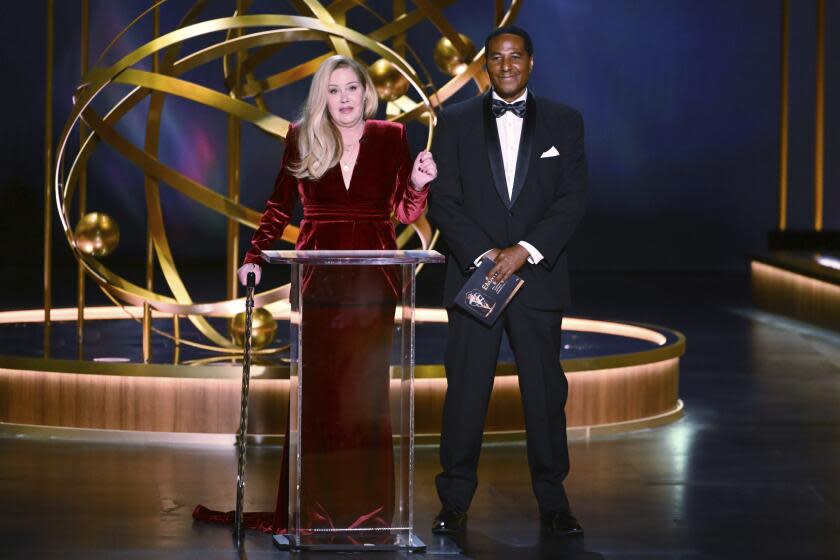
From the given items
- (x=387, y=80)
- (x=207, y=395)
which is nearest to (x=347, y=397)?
(x=207, y=395)

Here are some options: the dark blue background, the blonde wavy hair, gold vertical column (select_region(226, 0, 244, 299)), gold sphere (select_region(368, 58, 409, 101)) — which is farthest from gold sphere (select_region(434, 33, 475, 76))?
the dark blue background

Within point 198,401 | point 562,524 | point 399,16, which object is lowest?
point 562,524

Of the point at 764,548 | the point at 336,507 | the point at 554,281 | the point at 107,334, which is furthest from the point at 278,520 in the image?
the point at 107,334

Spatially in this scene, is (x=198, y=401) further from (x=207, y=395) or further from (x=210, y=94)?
(x=210, y=94)

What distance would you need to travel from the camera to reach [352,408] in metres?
3.85

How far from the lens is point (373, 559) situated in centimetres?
380

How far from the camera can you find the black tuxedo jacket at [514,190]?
4.06 meters

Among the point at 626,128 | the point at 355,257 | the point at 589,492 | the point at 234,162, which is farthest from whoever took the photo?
the point at 626,128

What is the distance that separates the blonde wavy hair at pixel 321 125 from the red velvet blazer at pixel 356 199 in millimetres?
48

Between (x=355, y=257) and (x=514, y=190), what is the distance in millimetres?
565

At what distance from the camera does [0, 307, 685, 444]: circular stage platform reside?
17.8 feet

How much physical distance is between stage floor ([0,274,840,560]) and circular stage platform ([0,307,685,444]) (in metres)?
0.11

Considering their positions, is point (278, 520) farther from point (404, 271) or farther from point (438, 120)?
point (438, 120)

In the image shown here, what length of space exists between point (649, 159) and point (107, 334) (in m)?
7.67
